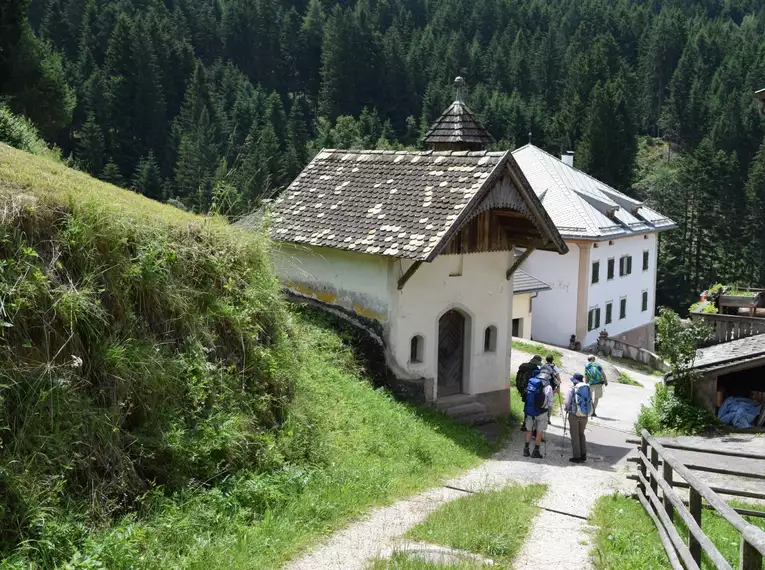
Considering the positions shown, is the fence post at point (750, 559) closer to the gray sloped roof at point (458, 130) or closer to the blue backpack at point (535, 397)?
the blue backpack at point (535, 397)

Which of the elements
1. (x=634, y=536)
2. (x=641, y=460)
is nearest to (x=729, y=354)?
(x=641, y=460)

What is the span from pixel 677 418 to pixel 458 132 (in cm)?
1194

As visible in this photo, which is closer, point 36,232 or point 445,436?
point 36,232

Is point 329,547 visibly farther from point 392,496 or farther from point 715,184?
point 715,184

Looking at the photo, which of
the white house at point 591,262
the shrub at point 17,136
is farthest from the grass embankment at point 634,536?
the white house at point 591,262

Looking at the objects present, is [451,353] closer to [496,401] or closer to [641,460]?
[496,401]

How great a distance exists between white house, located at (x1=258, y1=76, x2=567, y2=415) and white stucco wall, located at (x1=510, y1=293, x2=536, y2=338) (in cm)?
1677

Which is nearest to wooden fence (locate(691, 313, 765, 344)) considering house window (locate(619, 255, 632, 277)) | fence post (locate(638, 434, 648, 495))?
fence post (locate(638, 434, 648, 495))

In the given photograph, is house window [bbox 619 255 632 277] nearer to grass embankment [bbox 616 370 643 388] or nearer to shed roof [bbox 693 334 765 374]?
grass embankment [bbox 616 370 643 388]

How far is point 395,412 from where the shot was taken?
14430 millimetres

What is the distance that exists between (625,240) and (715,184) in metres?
31.6

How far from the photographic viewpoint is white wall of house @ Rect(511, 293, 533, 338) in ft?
116

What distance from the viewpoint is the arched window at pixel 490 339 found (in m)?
18.4

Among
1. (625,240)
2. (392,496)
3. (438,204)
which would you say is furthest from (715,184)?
(392,496)
